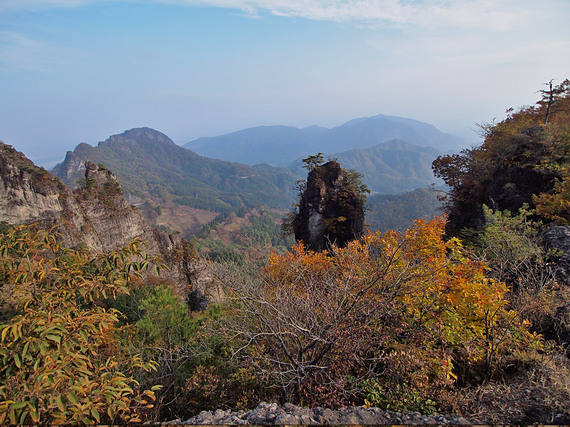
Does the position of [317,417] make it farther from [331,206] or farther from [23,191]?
[23,191]

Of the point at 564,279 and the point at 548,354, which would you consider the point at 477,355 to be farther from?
the point at 564,279

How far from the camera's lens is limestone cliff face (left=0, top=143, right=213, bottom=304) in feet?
76.6

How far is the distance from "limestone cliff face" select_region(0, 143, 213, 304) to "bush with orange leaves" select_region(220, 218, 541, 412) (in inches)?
767

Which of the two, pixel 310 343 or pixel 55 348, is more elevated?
pixel 55 348

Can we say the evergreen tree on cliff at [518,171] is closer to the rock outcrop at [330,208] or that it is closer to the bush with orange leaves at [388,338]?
the rock outcrop at [330,208]

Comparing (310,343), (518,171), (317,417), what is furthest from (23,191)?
(518,171)

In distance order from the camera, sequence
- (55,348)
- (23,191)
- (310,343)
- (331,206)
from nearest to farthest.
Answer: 1. (55,348)
2. (310,343)
3. (331,206)
4. (23,191)

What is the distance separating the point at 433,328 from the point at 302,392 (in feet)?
8.91

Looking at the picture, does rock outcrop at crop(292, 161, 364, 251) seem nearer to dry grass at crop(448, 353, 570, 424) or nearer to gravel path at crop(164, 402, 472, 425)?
dry grass at crop(448, 353, 570, 424)

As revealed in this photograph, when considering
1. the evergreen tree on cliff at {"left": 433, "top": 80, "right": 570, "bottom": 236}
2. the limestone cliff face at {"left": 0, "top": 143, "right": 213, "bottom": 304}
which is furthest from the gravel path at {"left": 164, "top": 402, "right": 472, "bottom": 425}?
the limestone cliff face at {"left": 0, "top": 143, "right": 213, "bottom": 304}

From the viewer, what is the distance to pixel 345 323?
5.21 meters

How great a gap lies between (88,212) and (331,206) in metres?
22.5

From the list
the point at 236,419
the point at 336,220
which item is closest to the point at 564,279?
the point at 236,419

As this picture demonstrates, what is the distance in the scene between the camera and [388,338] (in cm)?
526
